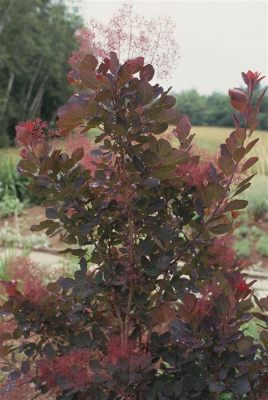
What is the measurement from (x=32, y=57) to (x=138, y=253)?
3293 centimetres

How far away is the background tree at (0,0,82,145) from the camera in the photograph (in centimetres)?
2977

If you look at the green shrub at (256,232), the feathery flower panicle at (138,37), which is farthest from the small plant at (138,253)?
the green shrub at (256,232)

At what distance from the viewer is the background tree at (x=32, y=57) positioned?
29766 millimetres

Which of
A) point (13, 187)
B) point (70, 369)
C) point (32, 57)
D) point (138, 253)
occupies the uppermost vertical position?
point (32, 57)

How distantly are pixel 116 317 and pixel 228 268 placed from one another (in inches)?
15.3

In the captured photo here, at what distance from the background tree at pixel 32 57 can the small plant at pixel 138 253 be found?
25.3m

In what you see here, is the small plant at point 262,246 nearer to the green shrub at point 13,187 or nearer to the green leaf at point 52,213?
the green shrub at point 13,187

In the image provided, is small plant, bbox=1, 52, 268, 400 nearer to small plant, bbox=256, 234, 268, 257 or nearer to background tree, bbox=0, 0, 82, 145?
small plant, bbox=256, 234, 268, 257

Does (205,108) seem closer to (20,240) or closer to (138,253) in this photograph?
(20,240)

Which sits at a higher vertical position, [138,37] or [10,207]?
[138,37]

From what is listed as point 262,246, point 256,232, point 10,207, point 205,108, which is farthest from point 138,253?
point 205,108

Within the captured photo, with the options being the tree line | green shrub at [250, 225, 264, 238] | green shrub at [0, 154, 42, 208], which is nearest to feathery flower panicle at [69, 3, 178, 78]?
green shrub at [250, 225, 264, 238]

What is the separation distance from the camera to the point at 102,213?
1794mm

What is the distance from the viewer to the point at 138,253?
1.79m
